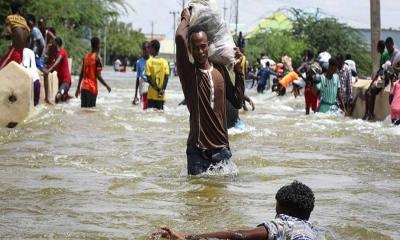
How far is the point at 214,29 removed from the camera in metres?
7.81

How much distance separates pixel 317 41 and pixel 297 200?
43485 mm

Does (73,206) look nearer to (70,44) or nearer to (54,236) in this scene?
(54,236)

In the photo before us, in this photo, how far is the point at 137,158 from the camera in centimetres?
951

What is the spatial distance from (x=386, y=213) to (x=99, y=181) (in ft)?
8.34

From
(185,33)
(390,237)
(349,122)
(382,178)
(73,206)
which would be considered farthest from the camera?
(349,122)

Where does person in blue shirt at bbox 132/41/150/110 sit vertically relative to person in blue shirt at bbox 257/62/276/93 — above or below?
above

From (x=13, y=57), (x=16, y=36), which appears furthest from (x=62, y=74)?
(x=16, y=36)

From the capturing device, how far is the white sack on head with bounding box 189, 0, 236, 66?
7559 millimetres

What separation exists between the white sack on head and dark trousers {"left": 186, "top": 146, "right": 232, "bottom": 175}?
2.66 ft

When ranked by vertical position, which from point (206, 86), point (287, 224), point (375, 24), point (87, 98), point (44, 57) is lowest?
point (87, 98)

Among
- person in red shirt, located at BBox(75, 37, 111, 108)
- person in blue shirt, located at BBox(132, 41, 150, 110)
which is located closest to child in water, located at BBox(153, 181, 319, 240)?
person in red shirt, located at BBox(75, 37, 111, 108)

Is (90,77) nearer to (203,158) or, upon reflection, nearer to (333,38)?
(203,158)

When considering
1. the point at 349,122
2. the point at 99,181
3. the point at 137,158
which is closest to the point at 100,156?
the point at 137,158

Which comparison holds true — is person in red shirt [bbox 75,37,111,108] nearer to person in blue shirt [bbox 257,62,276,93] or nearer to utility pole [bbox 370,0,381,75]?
utility pole [bbox 370,0,381,75]
